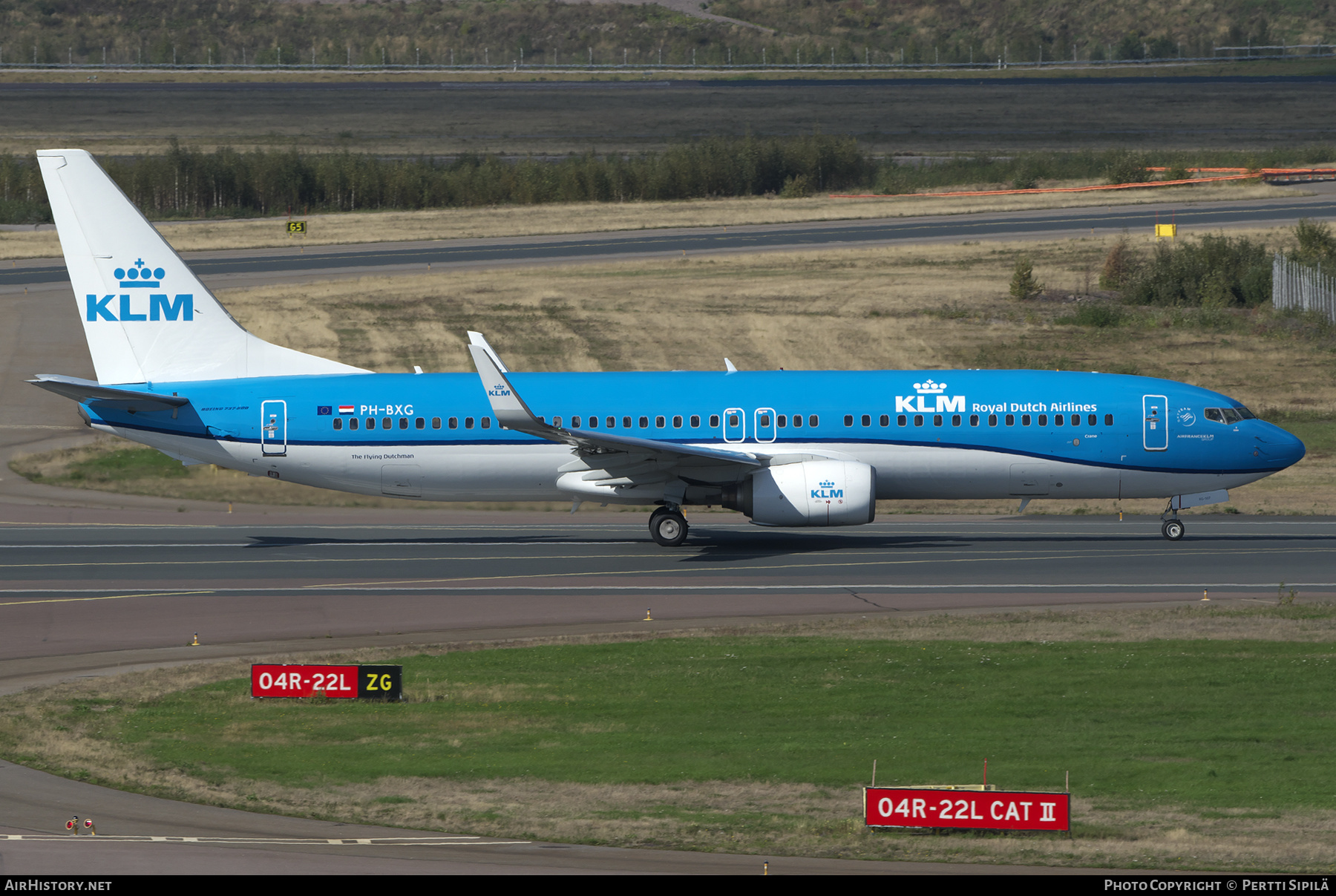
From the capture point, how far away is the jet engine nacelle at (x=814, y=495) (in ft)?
124

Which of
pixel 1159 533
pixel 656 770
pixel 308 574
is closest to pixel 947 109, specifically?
pixel 1159 533

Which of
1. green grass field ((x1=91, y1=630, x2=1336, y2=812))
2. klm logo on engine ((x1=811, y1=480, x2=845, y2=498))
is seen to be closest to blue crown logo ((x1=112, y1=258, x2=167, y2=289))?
green grass field ((x1=91, y1=630, x2=1336, y2=812))

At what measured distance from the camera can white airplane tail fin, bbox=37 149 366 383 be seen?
40688mm

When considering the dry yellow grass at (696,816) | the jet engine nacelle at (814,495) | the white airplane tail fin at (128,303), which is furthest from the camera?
the white airplane tail fin at (128,303)

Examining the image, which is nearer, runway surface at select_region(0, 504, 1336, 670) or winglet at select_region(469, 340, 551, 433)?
runway surface at select_region(0, 504, 1336, 670)

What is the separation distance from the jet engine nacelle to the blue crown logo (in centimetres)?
1730

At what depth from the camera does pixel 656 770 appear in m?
20.8

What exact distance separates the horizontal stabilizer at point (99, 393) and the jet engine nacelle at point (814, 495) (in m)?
15.4

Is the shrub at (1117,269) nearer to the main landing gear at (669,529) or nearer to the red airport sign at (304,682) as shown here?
the main landing gear at (669,529)

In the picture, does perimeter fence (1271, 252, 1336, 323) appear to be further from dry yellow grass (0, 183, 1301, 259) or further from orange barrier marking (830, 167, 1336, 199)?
orange barrier marking (830, 167, 1336, 199)

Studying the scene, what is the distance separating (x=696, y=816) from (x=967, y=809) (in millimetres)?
3334

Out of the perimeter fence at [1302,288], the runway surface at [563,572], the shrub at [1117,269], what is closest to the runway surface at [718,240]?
the shrub at [1117,269]

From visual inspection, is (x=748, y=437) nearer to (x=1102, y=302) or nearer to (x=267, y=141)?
(x=1102, y=302)
